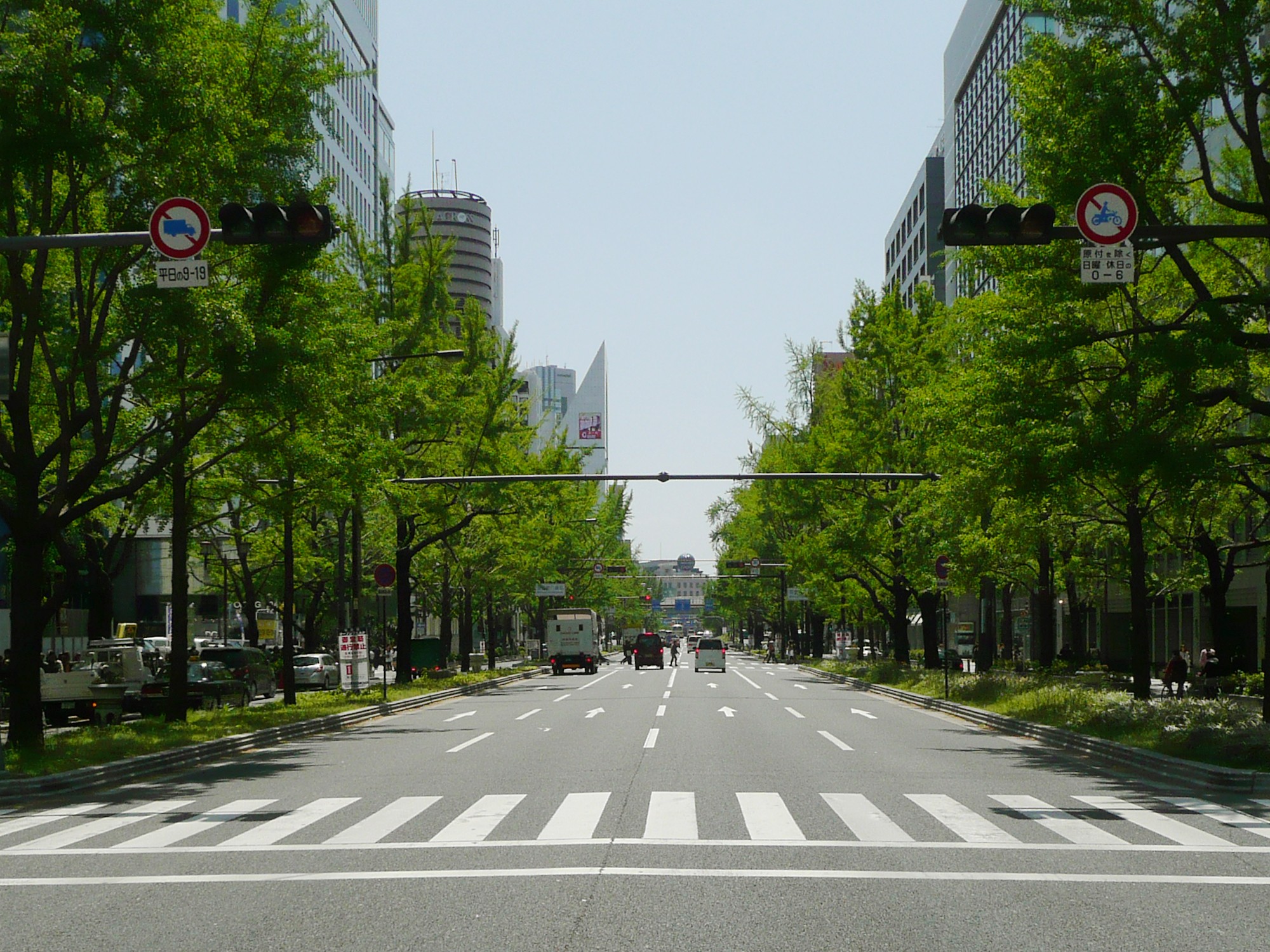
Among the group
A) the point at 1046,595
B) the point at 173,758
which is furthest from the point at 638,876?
the point at 1046,595

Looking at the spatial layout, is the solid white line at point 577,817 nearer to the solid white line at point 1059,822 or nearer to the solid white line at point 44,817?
the solid white line at point 1059,822

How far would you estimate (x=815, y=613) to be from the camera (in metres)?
87.3

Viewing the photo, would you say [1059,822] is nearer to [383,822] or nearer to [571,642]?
[383,822]

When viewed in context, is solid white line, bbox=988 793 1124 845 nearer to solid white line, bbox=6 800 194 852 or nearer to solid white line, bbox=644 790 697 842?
solid white line, bbox=644 790 697 842

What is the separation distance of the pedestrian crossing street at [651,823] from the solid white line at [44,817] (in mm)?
35

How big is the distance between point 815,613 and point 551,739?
6443cm

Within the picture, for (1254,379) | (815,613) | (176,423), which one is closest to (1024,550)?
(1254,379)

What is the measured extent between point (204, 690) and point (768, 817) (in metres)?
23.3

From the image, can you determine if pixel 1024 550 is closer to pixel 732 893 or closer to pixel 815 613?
pixel 732 893

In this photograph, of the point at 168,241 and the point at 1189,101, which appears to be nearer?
the point at 168,241

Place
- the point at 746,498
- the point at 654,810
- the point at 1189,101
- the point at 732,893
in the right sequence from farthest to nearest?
the point at 746,498
the point at 1189,101
the point at 654,810
the point at 732,893

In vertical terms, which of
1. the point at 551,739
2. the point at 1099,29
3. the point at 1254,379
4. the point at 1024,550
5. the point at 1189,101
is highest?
the point at 1099,29

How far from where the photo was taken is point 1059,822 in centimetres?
1292

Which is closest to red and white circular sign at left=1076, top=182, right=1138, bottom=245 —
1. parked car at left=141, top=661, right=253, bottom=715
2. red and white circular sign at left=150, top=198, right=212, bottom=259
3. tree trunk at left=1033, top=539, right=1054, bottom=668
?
red and white circular sign at left=150, top=198, right=212, bottom=259
